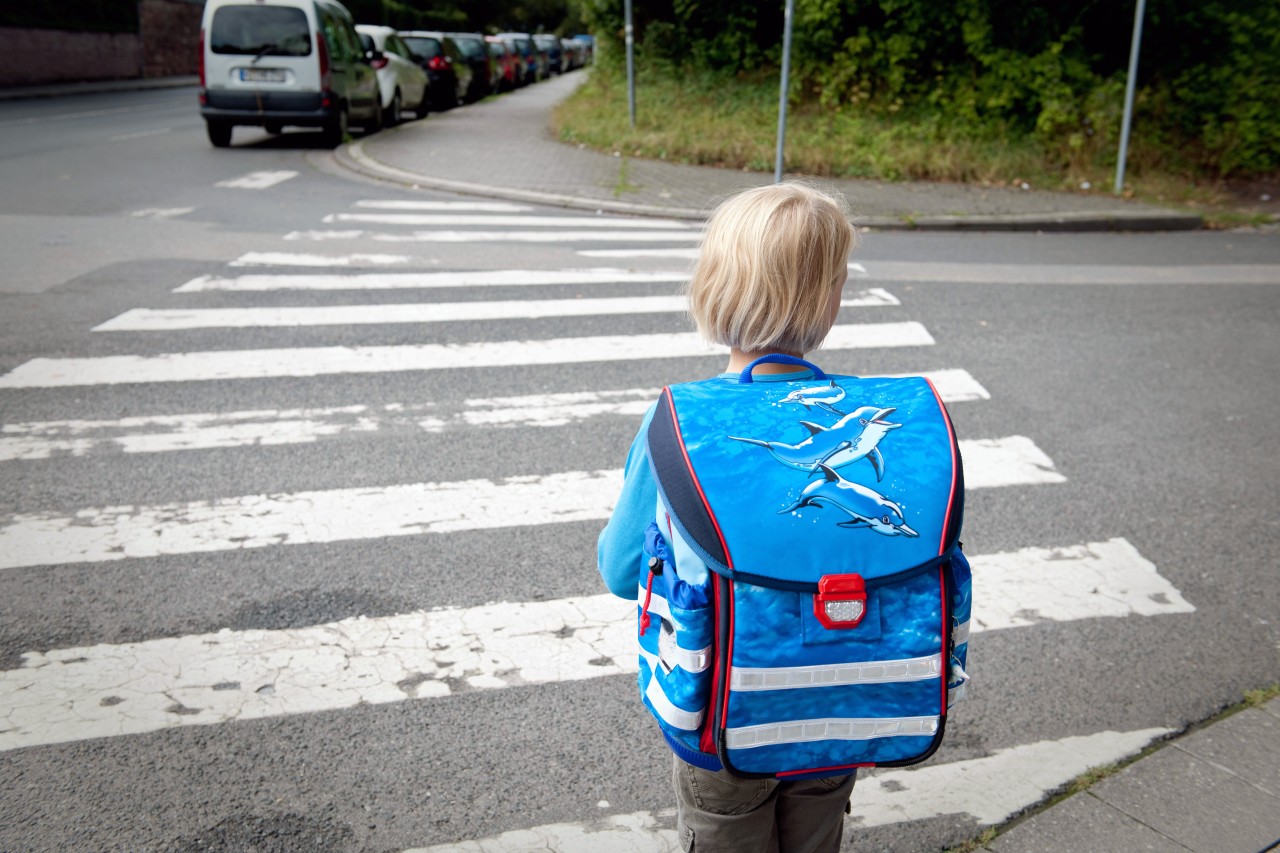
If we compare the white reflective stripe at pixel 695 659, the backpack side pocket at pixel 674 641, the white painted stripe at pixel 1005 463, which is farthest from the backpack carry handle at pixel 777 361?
the white painted stripe at pixel 1005 463

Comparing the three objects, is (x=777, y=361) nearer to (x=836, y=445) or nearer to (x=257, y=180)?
(x=836, y=445)

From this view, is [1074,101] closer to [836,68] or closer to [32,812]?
[836,68]

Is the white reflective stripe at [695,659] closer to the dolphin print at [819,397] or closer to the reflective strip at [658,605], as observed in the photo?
the reflective strip at [658,605]

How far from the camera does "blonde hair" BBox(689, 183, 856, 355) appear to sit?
5.92 feet

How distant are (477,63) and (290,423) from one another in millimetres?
23525

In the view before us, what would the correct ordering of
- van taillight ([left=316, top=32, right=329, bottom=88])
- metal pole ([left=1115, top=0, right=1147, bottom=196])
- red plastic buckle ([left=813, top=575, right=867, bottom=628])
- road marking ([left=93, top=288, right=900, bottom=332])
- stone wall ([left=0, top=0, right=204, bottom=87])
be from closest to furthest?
red plastic buckle ([left=813, top=575, right=867, bottom=628]) → road marking ([left=93, top=288, right=900, bottom=332]) → metal pole ([left=1115, top=0, right=1147, bottom=196]) → van taillight ([left=316, top=32, right=329, bottom=88]) → stone wall ([left=0, top=0, right=204, bottom=87])

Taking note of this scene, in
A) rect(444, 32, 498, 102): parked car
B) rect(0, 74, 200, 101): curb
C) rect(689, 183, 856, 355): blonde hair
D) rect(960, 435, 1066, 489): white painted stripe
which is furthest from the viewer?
rect(0, 74, 200, 101): curb

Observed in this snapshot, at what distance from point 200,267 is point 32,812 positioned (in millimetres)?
6272

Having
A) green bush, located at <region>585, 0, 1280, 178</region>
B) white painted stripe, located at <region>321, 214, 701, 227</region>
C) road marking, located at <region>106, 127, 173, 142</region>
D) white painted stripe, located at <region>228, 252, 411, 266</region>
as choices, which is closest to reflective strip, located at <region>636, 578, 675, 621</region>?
white painted stripe, located at <region>228, 252, 411, 266</region>

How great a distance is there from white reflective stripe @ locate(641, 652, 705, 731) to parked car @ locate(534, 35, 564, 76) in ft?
131

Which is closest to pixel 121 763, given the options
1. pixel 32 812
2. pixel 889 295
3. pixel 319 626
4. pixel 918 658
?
pixel 32 812

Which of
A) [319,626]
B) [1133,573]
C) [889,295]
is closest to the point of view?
[319,626]

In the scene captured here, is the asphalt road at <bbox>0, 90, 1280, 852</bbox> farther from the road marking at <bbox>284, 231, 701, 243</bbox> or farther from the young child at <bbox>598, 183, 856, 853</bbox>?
the young child at <bbox>598, 183, 856, 853</bbox>

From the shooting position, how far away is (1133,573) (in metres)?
4.06
